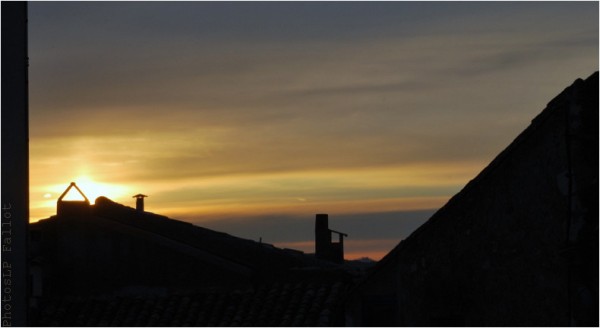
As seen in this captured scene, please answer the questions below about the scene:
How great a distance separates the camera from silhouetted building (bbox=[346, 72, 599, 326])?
45.1ft

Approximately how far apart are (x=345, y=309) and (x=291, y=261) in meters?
5.90

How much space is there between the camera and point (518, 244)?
47.3 feet

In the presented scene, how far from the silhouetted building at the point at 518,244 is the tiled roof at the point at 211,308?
3424 mm

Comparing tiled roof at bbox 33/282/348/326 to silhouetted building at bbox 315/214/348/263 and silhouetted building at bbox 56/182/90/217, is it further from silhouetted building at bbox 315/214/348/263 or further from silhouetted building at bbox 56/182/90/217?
silhouetted building at bbox 315/214/348/263

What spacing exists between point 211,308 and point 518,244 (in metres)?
7.34

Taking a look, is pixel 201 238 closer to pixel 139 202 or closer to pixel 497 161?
pixel 139 202

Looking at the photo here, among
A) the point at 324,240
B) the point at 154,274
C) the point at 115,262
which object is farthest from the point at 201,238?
the point at 324,240

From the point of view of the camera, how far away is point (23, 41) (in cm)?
1485

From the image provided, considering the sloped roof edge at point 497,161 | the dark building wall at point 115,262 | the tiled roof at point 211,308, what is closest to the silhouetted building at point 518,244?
the sloped roof edge at point 497,161

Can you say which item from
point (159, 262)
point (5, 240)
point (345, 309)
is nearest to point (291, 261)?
point (159, 262)

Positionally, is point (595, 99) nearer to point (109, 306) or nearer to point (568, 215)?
point (568, 215)

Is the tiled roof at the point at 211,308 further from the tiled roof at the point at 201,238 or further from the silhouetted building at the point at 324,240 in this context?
the silhouetted building at the point at 324,240

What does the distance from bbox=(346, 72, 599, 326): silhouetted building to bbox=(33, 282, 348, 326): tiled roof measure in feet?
11.2

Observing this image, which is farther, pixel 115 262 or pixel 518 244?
pixel 115 262
